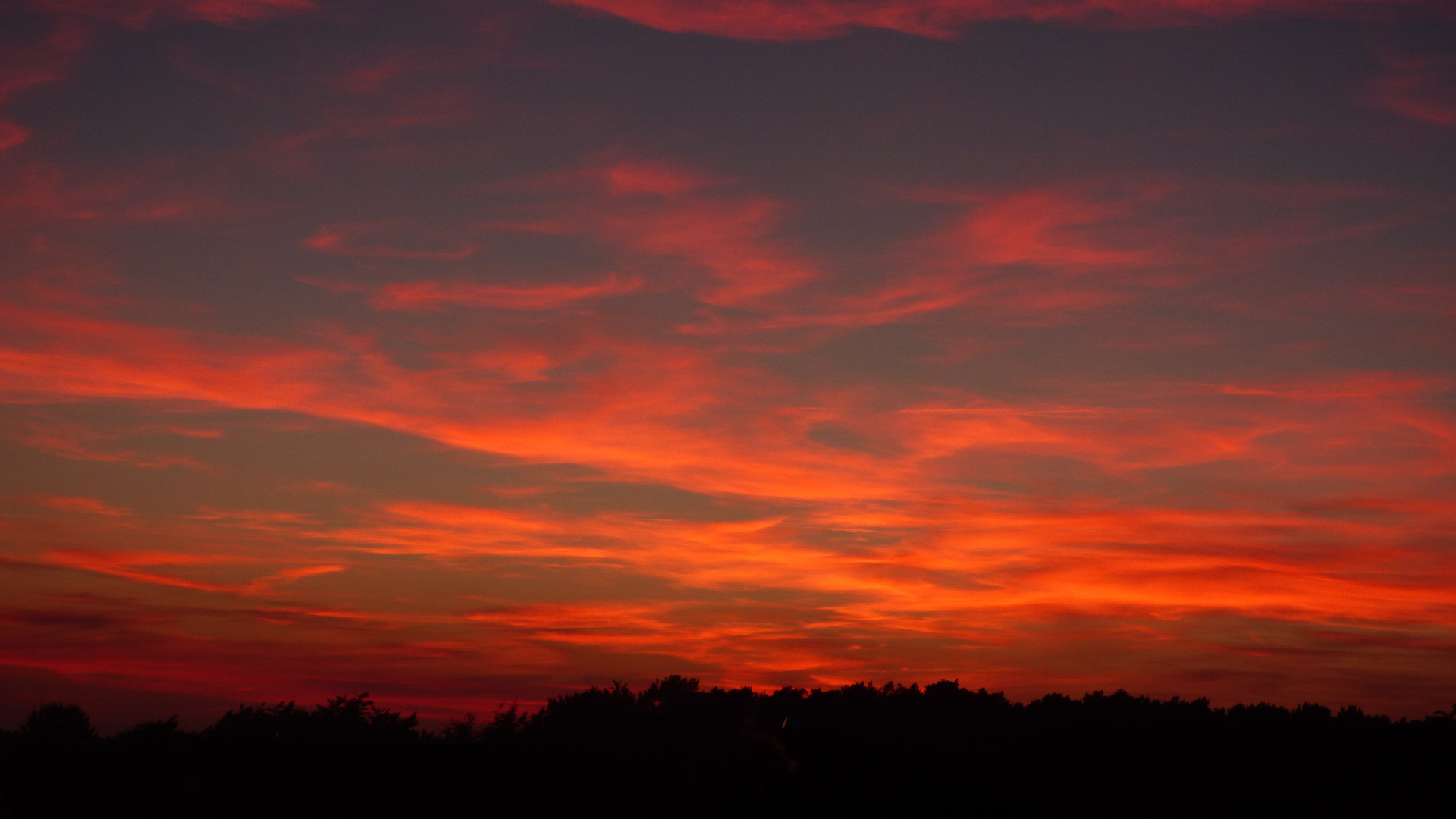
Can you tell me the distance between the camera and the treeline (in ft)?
71.5

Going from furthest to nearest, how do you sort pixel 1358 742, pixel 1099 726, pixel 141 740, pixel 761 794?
pixel 1099 726 < pixel 1358 742 < pixel 141 740 < pixel 761 794

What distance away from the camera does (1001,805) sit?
2181cm

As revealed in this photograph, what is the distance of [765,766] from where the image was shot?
70.9 ft

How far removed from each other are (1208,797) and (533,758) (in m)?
16.0

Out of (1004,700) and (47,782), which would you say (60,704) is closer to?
(47,782)

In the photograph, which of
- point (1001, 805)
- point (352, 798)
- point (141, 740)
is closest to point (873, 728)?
point (1001, 805)

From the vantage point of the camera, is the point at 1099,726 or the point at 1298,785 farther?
the point at 1099,726

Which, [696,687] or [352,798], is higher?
[696,687]

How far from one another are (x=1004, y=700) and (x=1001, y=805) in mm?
15593

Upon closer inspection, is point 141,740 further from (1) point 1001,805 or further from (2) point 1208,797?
(2) point 1208,797

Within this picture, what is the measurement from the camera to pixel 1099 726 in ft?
Result: 105

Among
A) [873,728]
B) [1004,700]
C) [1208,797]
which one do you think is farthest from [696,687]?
[1208,797]

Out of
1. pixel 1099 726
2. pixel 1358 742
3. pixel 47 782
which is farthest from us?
pixel 1099 726

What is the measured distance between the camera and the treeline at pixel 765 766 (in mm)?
21781
